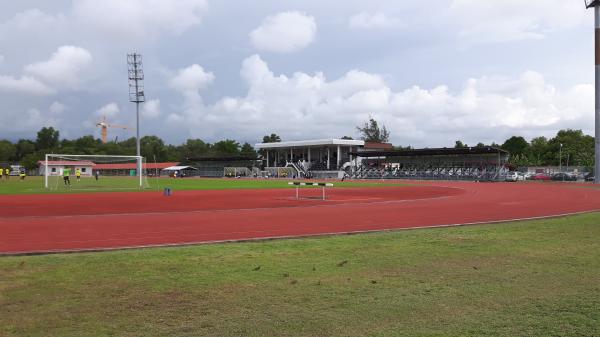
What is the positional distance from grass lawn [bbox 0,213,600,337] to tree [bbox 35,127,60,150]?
595ft

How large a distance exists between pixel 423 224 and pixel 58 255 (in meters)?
10.2

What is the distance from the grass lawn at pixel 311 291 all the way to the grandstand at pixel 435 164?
6320 cm

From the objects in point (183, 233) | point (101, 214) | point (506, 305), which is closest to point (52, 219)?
point (101, 214)

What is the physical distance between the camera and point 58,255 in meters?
9.79

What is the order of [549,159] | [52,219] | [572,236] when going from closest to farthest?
[572,236] → [52,219] → [549,159]

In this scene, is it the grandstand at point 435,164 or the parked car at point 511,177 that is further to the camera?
the grandstand at point 435,164

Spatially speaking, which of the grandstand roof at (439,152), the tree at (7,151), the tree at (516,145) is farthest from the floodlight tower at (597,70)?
the tree at (7,151)

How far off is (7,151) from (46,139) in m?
16.8

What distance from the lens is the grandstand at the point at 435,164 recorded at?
74.1 metres

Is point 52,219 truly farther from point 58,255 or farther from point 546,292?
point 546,292

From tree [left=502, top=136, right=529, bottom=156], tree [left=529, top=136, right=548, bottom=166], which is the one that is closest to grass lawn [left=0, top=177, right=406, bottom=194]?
tree [left=529, top=136, right=548, bottom=166]

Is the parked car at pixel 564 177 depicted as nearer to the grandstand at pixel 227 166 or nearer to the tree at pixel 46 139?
the grandstand at pixel 227 166

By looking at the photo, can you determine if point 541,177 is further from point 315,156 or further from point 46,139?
point 46,139

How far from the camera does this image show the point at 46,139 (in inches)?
6806
